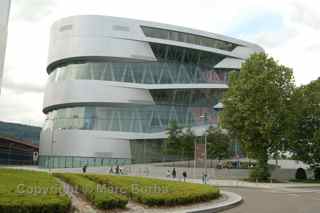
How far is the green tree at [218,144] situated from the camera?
5983 centimetres

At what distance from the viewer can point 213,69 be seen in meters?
75.2

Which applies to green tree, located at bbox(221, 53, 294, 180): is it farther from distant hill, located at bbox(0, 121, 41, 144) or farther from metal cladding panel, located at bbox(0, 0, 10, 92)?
distant hill, located at bbox(0, 121, 41, 144)

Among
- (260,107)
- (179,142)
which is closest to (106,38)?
(179,142)

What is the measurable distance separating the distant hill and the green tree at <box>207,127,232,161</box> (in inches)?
4543

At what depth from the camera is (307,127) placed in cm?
4894

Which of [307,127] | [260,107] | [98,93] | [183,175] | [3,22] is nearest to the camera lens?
[3,22]

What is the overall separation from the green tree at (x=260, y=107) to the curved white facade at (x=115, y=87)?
20.8 metres

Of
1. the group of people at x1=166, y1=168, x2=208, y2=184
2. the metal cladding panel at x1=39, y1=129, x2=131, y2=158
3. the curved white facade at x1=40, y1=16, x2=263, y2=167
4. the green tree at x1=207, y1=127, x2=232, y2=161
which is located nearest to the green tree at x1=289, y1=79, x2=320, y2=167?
the group of people at x1=166, y1=168, x2=208, y2=184

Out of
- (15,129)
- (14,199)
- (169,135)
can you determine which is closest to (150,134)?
(169,135)

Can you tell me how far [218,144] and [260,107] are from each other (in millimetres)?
15805

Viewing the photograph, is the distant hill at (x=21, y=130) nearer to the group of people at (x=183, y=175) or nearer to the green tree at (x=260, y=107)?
the group of people at (x=183, y=175)

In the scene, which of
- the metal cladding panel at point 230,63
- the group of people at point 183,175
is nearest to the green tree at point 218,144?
the group of people at point 183,175

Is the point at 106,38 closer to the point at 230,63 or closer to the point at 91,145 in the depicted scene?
the point at 91,145

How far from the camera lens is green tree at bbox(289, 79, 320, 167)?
47750 millimetres
